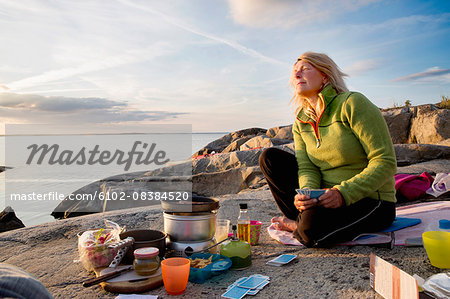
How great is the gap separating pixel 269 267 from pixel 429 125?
816 cm

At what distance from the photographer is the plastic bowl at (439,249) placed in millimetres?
2209

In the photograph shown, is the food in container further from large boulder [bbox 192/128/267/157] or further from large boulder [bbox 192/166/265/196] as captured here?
large boulder [bbox 192/128/267/157]

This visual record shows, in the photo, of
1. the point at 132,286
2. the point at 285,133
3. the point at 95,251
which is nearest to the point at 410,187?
the point at 132,286

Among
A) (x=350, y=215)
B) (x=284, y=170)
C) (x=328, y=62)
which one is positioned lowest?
(x=350, y=215)

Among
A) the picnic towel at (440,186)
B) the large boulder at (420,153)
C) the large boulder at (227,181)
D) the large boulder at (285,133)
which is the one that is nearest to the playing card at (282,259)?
the picnic towel at (440,186)

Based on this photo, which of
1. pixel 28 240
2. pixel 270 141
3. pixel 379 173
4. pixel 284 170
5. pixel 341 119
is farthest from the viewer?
pixel 270 141

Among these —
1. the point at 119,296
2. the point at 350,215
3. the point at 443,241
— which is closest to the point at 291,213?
the point at 350,215

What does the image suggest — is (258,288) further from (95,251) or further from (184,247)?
(95,251)

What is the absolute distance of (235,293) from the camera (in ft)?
6.73

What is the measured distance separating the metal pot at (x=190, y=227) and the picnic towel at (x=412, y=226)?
0.76 m

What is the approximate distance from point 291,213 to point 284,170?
0.40m

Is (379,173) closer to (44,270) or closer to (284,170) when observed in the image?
(284,170)

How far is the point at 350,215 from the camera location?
2.72 meters

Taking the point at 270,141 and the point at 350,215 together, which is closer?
the point at 350,215
